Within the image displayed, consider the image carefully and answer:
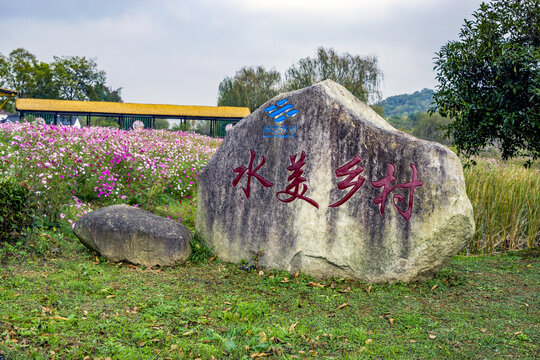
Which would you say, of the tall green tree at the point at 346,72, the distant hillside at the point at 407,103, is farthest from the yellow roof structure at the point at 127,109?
the distant hillside at the point at 407,103

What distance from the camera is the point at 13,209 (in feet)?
20.9

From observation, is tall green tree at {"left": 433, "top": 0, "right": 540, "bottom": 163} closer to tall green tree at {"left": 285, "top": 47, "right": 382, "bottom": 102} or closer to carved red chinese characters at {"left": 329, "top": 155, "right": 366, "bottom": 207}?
carved red chinese characters at {"left": 329, "top": 155, "right": 366, "bottom": 207}

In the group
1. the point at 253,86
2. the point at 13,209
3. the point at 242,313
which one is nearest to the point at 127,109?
the point at 253,86

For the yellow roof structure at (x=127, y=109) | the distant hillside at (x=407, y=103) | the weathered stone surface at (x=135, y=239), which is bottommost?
the weathered stone surface at (x=135, y=239)

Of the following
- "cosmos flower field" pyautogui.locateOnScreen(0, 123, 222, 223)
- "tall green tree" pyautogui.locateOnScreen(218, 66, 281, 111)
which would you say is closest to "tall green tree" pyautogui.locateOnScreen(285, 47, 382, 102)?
"tall green tree" pyautogui.locateOnScreen(218, 66, 281, 111)

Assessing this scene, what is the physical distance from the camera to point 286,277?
5.91 m

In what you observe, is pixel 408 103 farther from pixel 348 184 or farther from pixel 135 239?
pixel 135 239

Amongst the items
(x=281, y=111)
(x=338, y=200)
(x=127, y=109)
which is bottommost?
(x=338, y=200)

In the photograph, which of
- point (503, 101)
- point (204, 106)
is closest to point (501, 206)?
point (503, 101)

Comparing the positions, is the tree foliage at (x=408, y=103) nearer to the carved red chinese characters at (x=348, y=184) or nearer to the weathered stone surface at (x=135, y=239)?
the carved red chinese characters at (x=348, y=184)

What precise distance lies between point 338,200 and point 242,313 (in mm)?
1916

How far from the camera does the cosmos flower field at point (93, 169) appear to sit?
809 cm

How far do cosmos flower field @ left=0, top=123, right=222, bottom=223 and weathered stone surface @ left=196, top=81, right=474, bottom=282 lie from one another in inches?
122

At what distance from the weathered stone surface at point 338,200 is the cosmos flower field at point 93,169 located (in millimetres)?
3108
